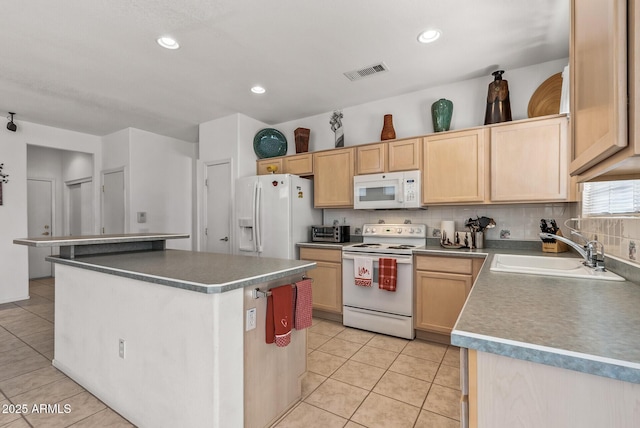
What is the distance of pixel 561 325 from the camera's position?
866 millimetres

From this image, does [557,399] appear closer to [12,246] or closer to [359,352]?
[359,352]

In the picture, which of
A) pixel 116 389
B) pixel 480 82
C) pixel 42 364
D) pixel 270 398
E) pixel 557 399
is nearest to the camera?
pixel 557 399

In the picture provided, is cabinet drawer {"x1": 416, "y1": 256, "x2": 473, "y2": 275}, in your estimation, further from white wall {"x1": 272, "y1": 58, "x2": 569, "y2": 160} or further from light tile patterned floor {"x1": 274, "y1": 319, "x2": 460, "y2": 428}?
white wall {"x1": 272, "y1": 58, "x2": 569, "y2": 160}

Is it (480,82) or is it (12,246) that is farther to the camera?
(12,246)

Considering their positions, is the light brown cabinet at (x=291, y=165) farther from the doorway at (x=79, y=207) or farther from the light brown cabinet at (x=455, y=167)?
the doorway at (x=79, y=207)

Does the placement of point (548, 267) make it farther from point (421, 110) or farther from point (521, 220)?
point (421, 110)

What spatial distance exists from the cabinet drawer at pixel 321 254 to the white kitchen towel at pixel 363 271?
0.98 ft

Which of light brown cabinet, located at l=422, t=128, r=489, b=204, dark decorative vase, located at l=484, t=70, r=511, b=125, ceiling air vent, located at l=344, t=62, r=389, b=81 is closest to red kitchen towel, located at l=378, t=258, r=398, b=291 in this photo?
light brown cabinet, located at l=422, t=128, r=489, b=204

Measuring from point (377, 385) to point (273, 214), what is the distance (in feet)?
7.31

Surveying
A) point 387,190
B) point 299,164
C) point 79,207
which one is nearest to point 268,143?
point 299,164

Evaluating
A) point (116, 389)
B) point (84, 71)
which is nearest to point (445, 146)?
point (116, 389)

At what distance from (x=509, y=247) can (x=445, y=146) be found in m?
1.20

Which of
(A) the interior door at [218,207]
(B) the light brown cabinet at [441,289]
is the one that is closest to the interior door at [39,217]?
(A) the interior door at [218,207]

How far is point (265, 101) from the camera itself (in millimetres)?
3742
